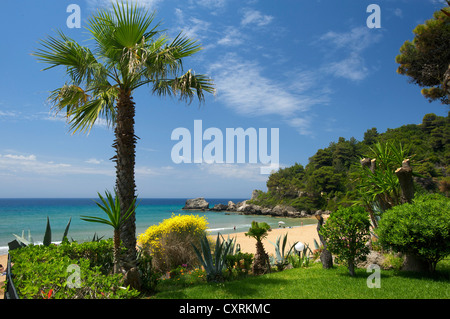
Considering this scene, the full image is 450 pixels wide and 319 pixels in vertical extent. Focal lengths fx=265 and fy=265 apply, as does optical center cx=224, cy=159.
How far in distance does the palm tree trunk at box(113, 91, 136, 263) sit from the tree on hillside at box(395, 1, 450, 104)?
1482 cm

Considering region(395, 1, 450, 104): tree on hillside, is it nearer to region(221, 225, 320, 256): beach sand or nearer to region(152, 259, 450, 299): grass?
region(152, 259, 450, 299): grass

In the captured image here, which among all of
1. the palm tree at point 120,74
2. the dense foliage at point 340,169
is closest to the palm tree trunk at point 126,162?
the palm tree at point 120,74

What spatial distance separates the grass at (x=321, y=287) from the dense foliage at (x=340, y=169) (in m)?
32.6

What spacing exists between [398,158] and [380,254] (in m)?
3.13

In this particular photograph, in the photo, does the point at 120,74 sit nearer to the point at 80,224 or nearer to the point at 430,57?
the point at 430,57

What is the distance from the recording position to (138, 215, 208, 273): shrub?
9.24m

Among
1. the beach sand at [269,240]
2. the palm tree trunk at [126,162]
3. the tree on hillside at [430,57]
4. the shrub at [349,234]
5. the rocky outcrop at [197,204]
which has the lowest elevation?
the rocky outcrop at [197,204]

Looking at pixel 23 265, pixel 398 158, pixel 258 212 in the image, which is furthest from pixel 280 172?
pixel 23 265

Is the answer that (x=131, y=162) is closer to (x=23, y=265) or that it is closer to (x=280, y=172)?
(x=23, y=265)

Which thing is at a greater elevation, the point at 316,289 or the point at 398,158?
the point at 398,158

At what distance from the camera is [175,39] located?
7695 millimetres

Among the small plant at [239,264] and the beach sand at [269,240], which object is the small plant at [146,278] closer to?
the small plant at [239,264]

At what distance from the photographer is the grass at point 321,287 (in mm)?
5550

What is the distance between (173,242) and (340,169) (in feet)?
202
